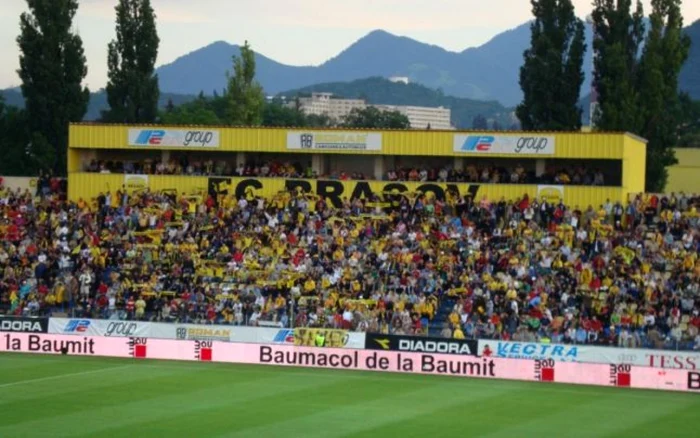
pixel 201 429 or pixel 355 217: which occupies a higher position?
pixel 355 217

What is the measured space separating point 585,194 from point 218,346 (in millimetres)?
17206

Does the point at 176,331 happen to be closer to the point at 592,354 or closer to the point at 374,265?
the point at 374,265

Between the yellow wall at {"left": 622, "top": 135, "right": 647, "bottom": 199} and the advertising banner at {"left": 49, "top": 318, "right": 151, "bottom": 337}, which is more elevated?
the yellow wall at {"left": 622, "top": 135, "right": 647, "bottom": 199}

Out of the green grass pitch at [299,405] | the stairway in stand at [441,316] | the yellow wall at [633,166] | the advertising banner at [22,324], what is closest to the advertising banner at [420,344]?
the green grass pitch at [299,405]

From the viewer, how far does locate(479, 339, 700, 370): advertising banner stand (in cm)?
4022

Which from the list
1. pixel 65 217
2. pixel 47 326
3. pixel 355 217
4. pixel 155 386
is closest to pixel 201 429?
pixel 155 386

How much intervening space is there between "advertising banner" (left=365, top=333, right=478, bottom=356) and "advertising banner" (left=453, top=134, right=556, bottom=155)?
14.1m

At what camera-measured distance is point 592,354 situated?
41.6m

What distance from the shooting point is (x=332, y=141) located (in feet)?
190

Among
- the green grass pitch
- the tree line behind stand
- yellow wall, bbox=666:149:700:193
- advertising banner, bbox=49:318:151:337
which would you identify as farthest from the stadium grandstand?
yellow wall, bbox=666:149:700:193

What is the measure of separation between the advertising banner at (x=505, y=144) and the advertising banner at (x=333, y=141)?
369 centimetres

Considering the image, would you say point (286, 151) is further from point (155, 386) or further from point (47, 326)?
point (155, 386)

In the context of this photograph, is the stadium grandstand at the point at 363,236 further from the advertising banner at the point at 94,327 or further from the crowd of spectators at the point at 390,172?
the advertising banner at the point at 94,327

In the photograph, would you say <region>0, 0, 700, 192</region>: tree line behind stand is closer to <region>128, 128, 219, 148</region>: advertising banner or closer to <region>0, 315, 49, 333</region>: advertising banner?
<region>128, 128, 219, 148</region>: advertising banner
